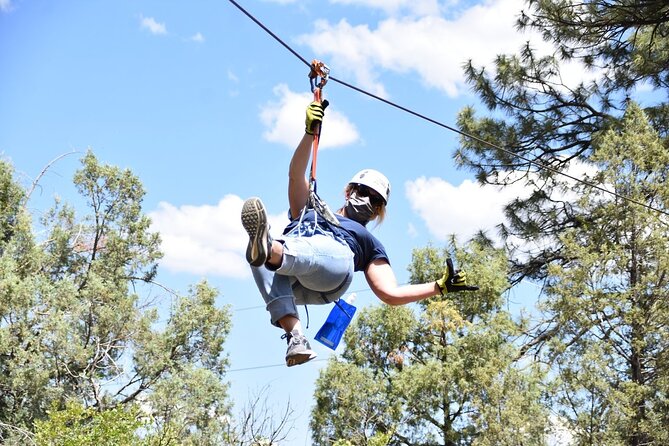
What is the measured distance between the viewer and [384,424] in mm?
14258

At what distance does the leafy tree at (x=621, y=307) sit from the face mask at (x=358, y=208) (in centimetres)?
747

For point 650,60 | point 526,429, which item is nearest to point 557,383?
point 526,429

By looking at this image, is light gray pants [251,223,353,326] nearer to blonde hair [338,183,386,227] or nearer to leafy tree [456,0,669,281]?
blonde hair [338,183,386,227]

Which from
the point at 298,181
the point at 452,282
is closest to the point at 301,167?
the point at 298,181

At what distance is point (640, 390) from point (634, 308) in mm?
1036

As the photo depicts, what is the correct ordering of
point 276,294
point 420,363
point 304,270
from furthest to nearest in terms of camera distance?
1. point 420,363
2. point 276,294
3. point 304,270

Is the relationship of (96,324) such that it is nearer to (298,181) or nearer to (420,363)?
(420,363)

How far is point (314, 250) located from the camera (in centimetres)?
354

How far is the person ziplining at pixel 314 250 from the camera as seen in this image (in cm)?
346

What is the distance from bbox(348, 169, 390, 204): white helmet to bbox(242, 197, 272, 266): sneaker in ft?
2.65

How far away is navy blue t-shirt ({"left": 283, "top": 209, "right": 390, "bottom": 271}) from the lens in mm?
3804

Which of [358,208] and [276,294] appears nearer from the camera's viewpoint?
[276,294]

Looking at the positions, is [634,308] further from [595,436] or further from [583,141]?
[583,141]

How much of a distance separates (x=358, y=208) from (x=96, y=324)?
11.9 metres
